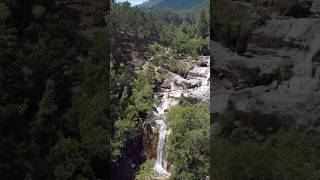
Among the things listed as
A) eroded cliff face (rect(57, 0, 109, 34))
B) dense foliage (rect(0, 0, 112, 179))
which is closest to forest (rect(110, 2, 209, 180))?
dense foliage (rect(0, 0, 112, 179))

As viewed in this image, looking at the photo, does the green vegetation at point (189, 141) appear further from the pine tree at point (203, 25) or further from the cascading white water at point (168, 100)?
the pine tree at point (203, 25)

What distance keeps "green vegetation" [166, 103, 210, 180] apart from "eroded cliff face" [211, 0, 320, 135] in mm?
487

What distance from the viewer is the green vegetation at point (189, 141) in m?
6.05

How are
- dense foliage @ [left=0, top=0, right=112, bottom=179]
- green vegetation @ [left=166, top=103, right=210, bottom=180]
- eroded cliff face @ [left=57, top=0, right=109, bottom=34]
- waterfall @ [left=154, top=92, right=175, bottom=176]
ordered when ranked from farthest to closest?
eroded cliff face @ [left=57, top=0, right=109, bottom=34]
dense foliage @ [left=0, top=0, right=112, bottom=179]
waterfall @ [left=154, top=92, right=175, bottom=176]
green vegetation @ [left=166, top=103, right=210, bottom=180]

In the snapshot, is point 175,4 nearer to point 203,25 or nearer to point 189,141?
point 203,25

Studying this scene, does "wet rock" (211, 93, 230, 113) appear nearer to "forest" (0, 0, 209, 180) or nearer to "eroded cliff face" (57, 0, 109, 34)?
"forest" (0, 0, 209, 180)

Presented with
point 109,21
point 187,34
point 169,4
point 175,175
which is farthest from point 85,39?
point 175,175

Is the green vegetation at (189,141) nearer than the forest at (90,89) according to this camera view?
Yes

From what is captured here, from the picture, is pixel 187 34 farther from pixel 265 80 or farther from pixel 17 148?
pixel 17 148

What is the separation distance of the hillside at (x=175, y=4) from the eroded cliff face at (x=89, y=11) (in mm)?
532

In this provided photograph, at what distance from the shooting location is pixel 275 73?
6723 mm

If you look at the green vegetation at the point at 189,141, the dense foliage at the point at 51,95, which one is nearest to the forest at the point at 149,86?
the green vegetation at the point at 189,141

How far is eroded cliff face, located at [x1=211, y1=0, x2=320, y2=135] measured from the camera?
6574 mm

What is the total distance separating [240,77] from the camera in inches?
270
